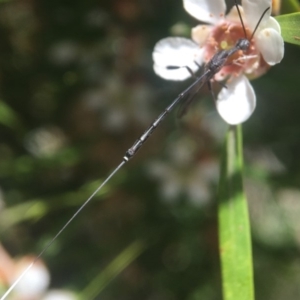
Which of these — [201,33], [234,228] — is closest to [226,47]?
[201,33]

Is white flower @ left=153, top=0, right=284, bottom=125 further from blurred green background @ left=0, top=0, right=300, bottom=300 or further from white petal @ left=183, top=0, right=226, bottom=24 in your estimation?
blurred green background @ left=0, top=0, right=300, bottom=300

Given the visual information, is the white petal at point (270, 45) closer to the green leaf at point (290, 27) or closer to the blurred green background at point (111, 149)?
the green leaf at point (290, 27)

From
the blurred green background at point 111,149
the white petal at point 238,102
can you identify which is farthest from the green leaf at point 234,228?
the blurred green background at point 111,149

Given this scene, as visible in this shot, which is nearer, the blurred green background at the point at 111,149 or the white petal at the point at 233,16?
the white petal at the point at 233,16

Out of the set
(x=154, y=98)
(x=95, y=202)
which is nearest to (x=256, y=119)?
(x=154, y=98)

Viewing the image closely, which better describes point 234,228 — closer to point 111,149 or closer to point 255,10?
point 255,10

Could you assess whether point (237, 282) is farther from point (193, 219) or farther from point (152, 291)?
point (152, 291)

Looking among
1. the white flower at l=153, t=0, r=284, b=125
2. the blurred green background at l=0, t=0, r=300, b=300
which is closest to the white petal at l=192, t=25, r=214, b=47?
the white flower at l=153, t=0, r=284, b=125
